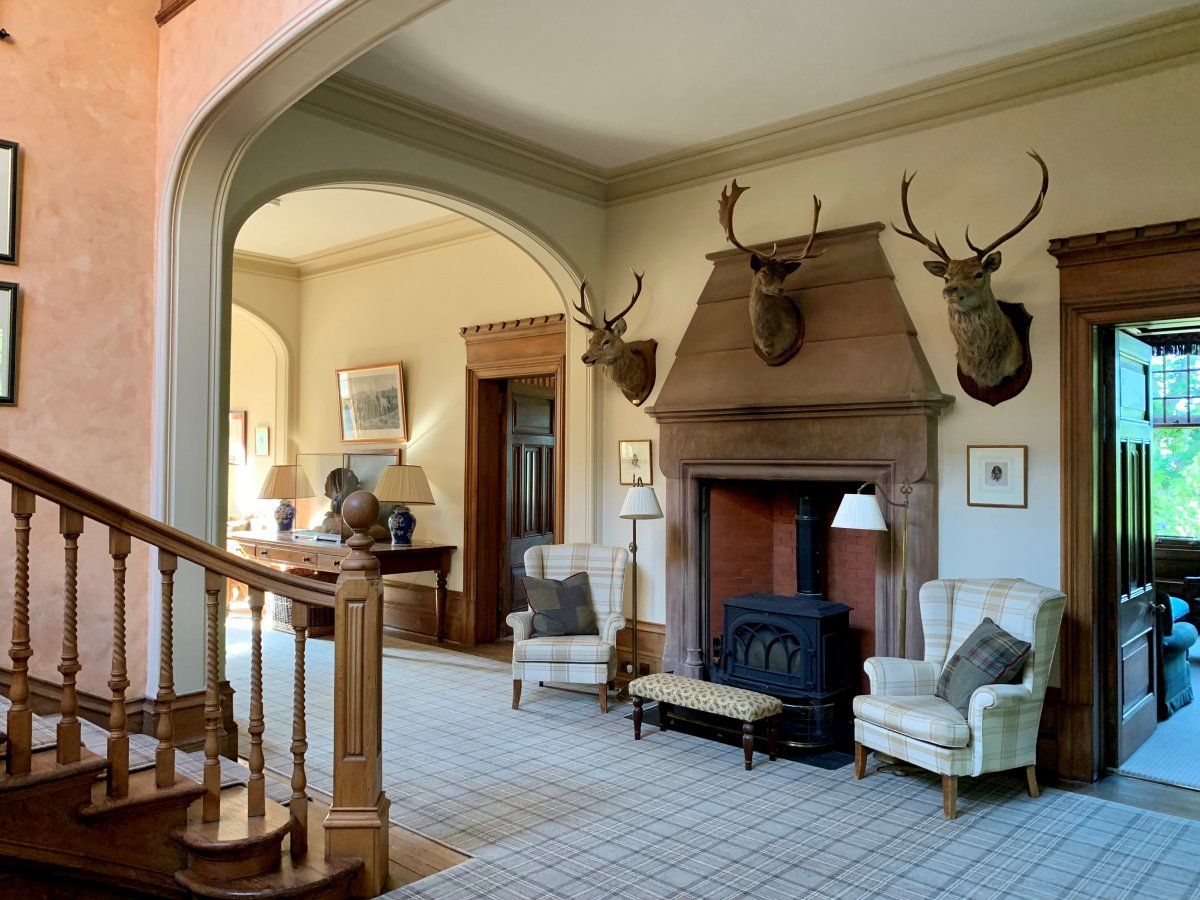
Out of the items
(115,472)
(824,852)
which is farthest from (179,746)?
(824,852)

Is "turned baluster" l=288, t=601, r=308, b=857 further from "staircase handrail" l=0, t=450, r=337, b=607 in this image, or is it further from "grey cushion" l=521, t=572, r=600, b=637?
"grey cushion" l=521, t=572, r=600, b=637

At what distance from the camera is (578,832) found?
3.51m

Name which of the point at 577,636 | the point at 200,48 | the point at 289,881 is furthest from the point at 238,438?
the point at 289,881

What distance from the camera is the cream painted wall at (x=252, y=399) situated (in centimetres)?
903

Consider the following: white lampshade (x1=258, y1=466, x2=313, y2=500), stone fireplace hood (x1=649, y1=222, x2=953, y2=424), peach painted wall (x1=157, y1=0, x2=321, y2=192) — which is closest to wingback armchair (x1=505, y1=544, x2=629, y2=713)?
stone fireplace hood (x1=649, y1=222, x2=953, y2=424)

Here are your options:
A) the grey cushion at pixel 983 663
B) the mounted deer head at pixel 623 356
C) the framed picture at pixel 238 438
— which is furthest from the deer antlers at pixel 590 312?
the framed picture at pixel 238 438

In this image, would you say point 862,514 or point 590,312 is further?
point 590,312

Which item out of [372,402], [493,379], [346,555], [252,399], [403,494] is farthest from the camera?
[252,399]

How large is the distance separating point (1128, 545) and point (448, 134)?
449cm

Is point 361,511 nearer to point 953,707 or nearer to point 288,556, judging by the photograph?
point 953,707

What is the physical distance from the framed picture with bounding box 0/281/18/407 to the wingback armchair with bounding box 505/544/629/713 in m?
2.88

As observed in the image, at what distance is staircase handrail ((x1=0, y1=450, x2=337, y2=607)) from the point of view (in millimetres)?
2557

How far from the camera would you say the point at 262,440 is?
9.07m

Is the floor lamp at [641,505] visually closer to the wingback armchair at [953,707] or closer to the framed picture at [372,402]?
the wingback armchair at [953,707]
